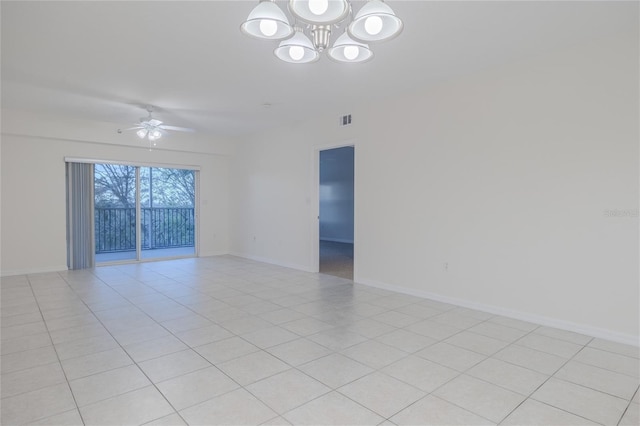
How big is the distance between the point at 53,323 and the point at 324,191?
791cm

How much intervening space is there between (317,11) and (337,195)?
27.7 ft

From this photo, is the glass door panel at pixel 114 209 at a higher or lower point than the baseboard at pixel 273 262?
higher

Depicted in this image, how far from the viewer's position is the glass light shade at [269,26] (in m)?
1.94

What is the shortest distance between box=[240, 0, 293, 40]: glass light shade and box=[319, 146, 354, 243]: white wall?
288 inches

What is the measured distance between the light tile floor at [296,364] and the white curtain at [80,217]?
1922mm

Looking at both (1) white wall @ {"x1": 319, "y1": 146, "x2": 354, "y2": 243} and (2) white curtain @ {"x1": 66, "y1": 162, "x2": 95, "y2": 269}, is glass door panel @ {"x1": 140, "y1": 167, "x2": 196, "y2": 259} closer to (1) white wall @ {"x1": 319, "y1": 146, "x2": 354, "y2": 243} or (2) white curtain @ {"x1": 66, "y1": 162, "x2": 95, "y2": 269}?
(2) white curtain @ {"x1": 66, "y1": 162, "x2": 95, "y2": 269}

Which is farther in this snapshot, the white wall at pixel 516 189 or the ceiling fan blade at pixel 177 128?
the ceiling fan blade at pixel 177 128

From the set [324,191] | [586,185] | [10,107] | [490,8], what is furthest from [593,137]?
[324,191]

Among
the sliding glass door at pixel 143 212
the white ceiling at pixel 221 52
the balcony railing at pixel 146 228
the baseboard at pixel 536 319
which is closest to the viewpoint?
the white ceiling at pixel 221 52

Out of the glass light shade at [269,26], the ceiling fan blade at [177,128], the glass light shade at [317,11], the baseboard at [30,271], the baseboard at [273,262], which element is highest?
the ceiling fan blade at [177,128]

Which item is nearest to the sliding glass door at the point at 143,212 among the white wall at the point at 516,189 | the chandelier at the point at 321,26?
the white wall at the point at 516,189

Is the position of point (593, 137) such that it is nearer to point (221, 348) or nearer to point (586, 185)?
point (586, 185)

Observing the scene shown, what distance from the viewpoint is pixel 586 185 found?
121 inches

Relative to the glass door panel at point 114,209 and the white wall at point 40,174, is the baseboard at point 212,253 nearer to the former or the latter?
the glass door panel at point 114,209
